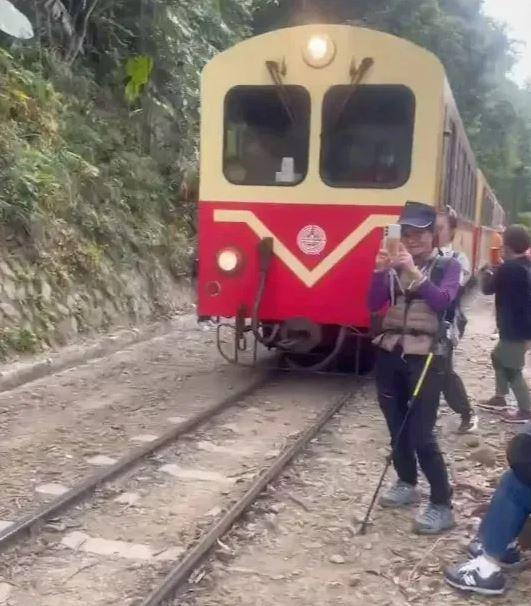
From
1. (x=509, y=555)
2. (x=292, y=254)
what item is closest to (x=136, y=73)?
(x=292, y=254)

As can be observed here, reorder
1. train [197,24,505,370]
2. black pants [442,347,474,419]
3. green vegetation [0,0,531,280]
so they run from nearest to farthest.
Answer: black pants [442,347,474,419]
train [197,24,505,370]
green vegetation [0,0,531,280]

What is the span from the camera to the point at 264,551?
407 cm

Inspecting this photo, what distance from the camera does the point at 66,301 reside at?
8938mm

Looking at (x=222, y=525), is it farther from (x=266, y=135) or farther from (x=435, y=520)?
(x=266, y=135)

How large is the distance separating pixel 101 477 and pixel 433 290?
2.22 meters

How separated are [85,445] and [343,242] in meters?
2.96

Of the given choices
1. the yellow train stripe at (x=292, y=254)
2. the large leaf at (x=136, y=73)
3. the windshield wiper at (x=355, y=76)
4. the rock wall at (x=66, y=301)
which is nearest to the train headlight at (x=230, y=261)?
the yellow train stripe at (x=292, y=254)

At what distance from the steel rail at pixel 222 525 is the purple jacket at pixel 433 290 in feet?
4.20

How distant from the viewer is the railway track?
3.67 metres

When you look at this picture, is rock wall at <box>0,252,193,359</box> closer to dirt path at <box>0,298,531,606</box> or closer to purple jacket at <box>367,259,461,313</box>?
dirt path at <box>0,298,531,606</box>

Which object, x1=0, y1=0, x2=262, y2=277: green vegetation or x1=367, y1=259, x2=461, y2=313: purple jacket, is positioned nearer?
x1=367, y1=259, x2=461, y2=313: purple jacket

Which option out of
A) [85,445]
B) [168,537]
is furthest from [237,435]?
[168,537]

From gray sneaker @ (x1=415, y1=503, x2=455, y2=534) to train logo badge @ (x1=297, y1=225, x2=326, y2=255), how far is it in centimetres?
338

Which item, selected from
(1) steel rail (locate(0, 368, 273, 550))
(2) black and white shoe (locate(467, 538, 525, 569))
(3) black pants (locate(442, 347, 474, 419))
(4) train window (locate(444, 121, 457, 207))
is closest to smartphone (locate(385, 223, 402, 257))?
(2) black and white shoe (locate(467, 538, 525, 569))
